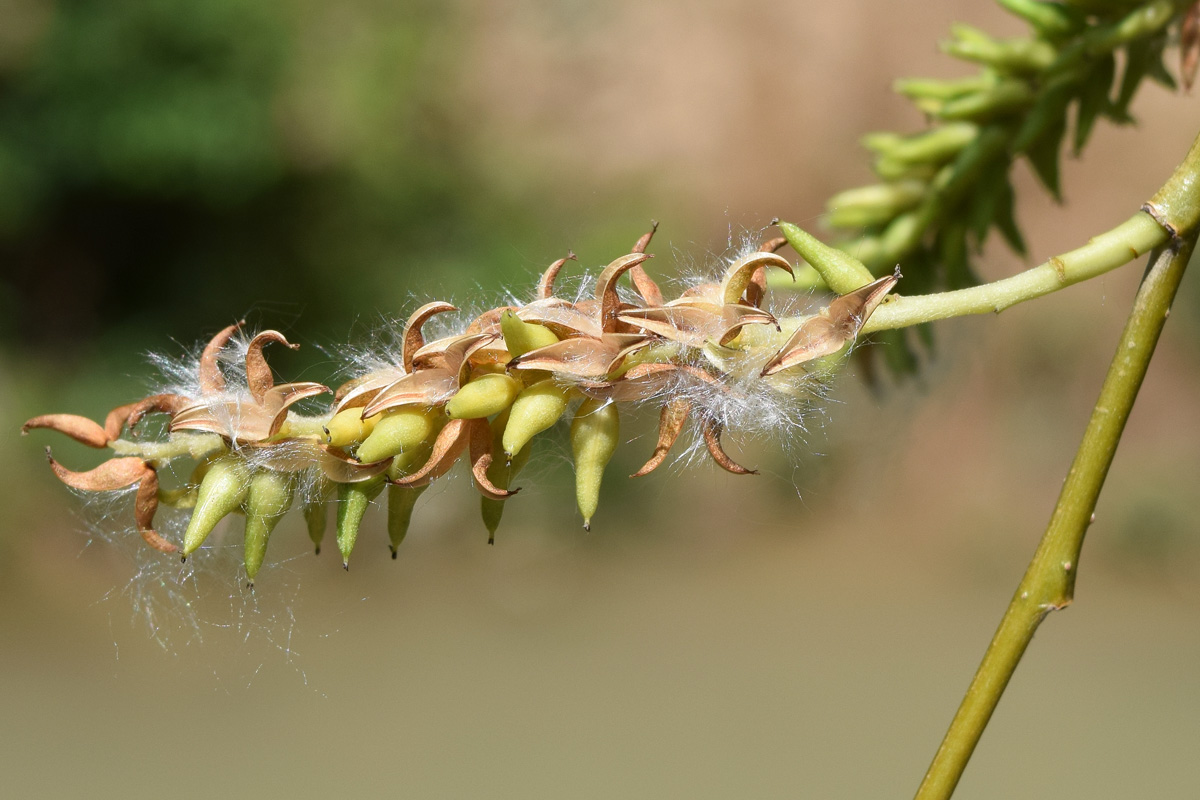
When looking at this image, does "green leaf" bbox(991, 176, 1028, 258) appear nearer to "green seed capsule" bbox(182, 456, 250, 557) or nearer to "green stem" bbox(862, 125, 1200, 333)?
"green stem" bbox(862, 125, 1200, 333)

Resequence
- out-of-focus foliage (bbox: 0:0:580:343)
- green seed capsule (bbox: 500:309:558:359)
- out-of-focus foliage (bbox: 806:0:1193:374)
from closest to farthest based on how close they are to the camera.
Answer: green seed capsule (bbox: 500:309:558:359)
out-of-focus foliage (bbox: 806:0:1193:374)
out-of-focus foliage (bbox: 0:0:580:343)

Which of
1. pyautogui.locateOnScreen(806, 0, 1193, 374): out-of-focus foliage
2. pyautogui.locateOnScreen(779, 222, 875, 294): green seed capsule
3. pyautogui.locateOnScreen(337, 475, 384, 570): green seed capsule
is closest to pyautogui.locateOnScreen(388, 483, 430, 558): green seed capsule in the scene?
pyautogui.locateOnScreen(337, 475, 384, 570): green seed capsule

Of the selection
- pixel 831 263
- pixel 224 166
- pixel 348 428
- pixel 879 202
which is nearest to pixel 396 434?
pixel 348 428

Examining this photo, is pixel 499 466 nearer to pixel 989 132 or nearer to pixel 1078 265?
pixel 1078 265

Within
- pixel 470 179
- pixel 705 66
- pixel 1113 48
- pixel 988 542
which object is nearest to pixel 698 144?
pixel 705 66

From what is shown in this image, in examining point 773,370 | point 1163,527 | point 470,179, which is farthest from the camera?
point 1163,527

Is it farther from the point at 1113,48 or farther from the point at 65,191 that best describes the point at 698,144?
the point at 1113,48
